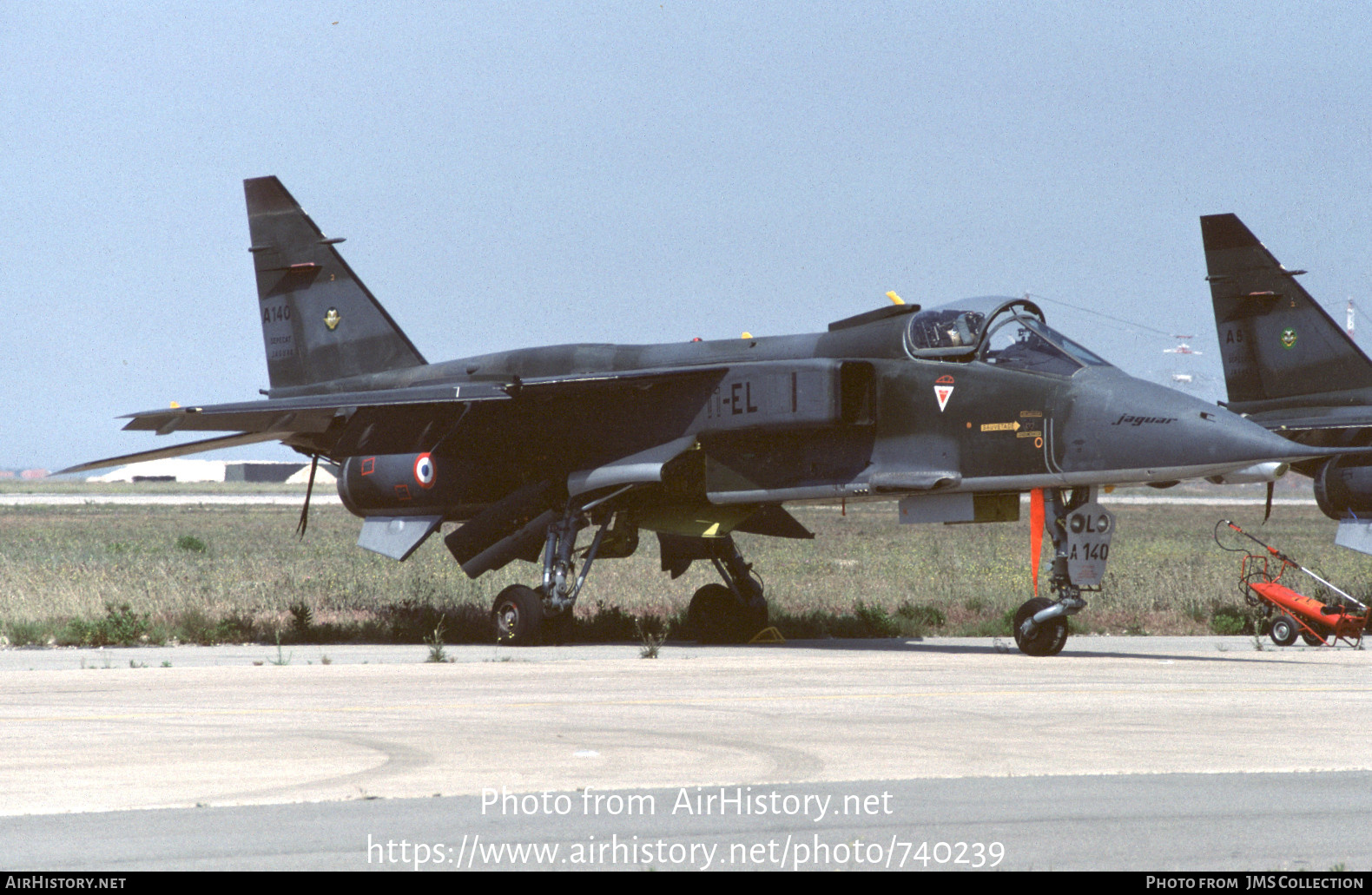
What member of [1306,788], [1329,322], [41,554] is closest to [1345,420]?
[1329,322]

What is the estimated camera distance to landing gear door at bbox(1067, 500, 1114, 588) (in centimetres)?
1659

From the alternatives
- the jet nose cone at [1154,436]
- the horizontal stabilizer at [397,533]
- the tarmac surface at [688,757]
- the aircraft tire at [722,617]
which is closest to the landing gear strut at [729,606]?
the aircraft tire at [722,617]

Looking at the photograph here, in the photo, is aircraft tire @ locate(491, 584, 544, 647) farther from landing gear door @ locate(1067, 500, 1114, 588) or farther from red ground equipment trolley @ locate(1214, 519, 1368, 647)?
red ground equipment trolley @ locate(1214, 519, 1368, 647)

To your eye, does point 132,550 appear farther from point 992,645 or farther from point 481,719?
point 481,719

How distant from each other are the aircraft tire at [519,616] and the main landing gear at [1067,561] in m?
5.86

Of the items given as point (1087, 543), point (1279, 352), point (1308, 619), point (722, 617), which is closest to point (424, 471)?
point (722, 617)

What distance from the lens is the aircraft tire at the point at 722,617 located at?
20.5 metres

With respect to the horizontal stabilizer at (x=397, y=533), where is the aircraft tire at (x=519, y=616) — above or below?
below

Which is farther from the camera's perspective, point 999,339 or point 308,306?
point 308,306

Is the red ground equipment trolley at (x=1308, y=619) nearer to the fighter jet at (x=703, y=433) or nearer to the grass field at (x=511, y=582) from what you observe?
the grass field at (x=511, y=582)

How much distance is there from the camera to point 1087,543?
54.6 ft

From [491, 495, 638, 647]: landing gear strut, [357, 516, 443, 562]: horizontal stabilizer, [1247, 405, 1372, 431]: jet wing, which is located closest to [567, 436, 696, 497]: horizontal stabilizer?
[491, 495, 638, 647]: landing gear strut

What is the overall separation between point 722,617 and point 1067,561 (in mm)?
5457

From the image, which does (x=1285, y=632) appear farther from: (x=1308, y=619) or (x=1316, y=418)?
(x=1316, y=418)
